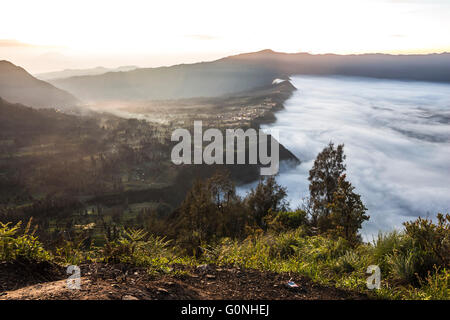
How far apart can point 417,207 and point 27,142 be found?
710ft

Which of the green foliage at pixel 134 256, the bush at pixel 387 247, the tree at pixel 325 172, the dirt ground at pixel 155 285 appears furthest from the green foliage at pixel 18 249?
the tree at pixel 325 172

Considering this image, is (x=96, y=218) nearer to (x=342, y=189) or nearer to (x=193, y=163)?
(x=193, y=163)

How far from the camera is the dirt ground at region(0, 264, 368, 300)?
4422 mm

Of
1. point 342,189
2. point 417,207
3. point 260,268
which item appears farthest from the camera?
point 417,207

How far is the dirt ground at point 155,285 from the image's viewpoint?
442 centimetres

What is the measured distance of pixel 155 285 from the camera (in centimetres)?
495

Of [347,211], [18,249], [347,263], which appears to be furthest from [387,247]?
[18,249]

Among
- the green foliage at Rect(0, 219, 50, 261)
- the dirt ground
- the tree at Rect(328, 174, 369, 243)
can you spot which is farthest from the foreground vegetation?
the tree at Rect(328, 174, 369, 243)

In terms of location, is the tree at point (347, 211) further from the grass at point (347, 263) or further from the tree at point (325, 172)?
the tree at point (325, 172)

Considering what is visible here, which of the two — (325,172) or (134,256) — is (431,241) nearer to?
(134,256)

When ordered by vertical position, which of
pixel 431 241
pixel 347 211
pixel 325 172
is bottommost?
pixel 325 172

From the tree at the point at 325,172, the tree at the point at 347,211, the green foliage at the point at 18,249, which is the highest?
the green foliage at the point at 18,249
